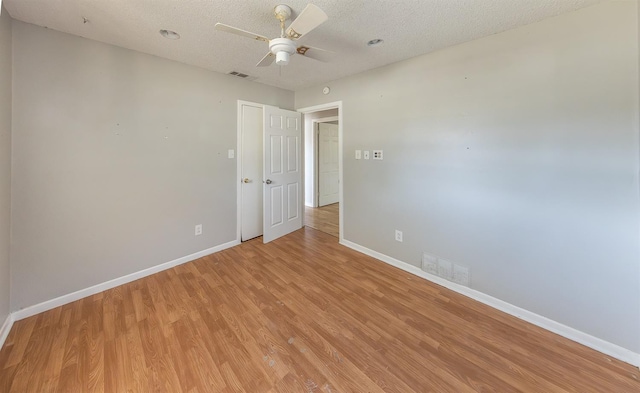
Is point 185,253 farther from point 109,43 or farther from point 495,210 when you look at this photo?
point 495,210

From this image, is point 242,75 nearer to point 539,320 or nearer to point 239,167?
point 239,167

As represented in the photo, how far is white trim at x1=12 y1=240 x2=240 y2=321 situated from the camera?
1.96 m

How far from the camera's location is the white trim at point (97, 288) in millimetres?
1965

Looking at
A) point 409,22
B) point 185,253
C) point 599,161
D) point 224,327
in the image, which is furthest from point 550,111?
point 185,253

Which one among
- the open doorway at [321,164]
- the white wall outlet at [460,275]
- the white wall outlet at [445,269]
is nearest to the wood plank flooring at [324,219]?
the open doorway at [321,164]

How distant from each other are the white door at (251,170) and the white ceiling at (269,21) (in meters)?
1.01

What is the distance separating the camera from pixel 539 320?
190 cm

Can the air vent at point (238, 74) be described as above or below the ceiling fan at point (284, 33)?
above

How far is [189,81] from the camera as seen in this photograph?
9.24ft

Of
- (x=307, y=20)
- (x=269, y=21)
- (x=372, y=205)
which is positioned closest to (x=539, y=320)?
(x=372, y=205)

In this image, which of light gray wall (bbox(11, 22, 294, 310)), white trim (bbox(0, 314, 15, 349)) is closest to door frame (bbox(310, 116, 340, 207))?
light gray wall (bbox(11, 22, 294, 310))

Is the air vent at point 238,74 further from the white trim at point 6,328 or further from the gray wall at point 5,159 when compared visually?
the white trim at point 6,328

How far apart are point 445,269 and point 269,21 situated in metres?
2.78

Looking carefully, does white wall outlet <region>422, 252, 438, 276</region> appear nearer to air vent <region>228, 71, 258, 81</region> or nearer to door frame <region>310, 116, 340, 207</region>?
air vent <region>228, 71, 258, 81</region>
